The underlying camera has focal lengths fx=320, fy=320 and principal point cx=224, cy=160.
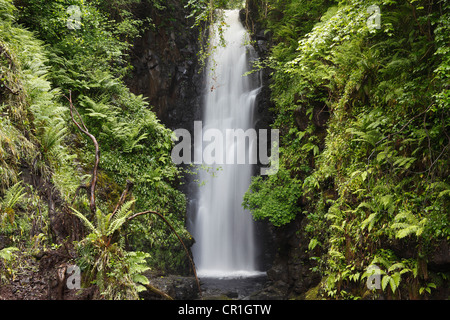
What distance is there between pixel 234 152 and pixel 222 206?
2.64 m

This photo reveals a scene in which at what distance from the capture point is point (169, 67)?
1598cm

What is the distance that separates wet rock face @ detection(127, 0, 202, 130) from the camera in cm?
1484

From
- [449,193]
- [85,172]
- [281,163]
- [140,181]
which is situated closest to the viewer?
[449,193]

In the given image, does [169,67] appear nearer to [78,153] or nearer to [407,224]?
[78,153]

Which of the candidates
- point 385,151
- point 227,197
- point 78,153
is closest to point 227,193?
point 227,197

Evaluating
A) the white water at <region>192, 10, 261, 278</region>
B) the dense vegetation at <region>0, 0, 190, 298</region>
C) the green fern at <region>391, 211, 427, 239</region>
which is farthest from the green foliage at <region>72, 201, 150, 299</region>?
the white water at <region>192, 10, 261, 278</region>

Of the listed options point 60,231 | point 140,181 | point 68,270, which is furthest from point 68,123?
point 68,270

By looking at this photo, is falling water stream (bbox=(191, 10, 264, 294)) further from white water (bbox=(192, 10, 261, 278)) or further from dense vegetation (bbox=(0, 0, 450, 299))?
dense vegetation (bbox=(0, 0, 450, 299))

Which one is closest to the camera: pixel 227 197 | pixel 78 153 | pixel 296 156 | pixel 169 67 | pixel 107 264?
pixel 107 264

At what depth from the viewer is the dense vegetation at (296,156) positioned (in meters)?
5.01

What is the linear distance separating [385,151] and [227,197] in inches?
384

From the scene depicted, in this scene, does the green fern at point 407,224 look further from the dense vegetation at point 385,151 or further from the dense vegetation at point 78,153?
the dense vegetation at point 78,153

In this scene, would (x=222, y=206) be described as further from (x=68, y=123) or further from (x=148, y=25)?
(x=148, y=25)

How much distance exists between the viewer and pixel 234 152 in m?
15.4
